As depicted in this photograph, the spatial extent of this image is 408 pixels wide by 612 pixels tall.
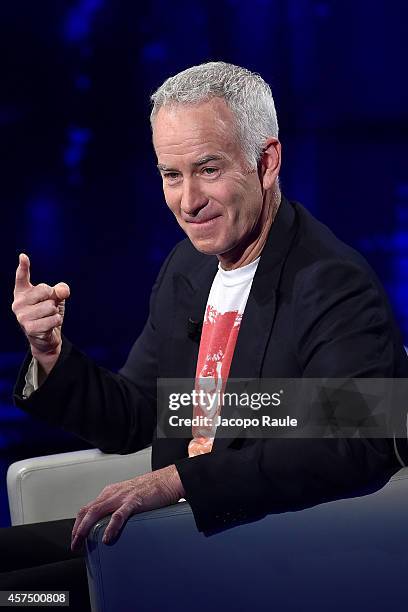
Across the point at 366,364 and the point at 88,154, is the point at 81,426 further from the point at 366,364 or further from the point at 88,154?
the point at 88,154

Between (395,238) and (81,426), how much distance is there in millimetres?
1994

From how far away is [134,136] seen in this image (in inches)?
136

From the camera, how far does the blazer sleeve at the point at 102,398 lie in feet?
6.40

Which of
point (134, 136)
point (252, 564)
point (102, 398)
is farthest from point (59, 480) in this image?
point (134, 136)

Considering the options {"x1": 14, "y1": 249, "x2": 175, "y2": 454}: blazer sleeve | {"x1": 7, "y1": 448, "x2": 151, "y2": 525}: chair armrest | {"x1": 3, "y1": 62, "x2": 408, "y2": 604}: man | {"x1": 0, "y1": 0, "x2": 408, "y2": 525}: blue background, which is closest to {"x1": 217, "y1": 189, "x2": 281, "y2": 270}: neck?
{"x1": 3, "y1": 62, "x2": 408, "y2": 604}: man

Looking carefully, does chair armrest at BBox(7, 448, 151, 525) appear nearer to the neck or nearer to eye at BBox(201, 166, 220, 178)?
the neck

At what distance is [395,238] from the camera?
371cm

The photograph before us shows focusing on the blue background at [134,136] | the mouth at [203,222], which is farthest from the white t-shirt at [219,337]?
the blue background at [134,136]

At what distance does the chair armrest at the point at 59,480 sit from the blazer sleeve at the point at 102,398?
35 mm

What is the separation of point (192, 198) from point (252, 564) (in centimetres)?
A: 62

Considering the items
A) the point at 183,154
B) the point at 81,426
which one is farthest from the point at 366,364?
the point at 81,426

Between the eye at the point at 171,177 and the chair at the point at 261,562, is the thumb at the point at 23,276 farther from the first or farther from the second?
the chair at the point at 261,562

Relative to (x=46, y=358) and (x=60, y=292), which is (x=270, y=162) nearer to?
(x=60, y=292)

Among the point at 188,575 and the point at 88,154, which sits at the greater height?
the point at 88,154
